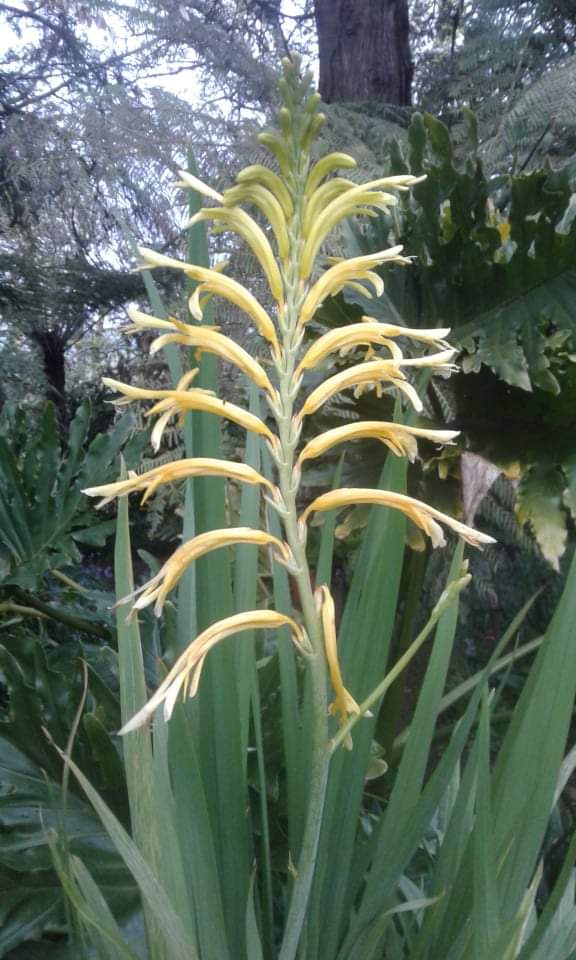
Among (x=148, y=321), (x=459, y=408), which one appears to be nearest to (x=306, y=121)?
(x=148, y=321)

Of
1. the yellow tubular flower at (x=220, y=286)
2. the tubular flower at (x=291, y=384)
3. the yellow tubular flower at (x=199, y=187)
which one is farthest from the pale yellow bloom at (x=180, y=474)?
the yellow tubular flower at (x=199, y=187)

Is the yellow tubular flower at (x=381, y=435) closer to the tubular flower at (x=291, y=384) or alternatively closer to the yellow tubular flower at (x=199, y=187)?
the tubular flower at (x=291, y=384)

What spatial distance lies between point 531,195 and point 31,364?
2211mm

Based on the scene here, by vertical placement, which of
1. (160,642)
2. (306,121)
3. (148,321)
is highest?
(306,121)

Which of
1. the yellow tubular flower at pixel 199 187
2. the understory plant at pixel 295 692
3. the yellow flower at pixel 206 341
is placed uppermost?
the yellow tubular flower at pixel 199 187

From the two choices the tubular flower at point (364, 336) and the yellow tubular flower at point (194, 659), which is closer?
the yellow tubular flower at point (194, 659)

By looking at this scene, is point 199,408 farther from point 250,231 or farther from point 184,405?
point 250,231

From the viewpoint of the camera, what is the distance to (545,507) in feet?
4.37

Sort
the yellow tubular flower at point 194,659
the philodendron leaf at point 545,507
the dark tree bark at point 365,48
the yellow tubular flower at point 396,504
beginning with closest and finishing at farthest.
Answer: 1. the yellow tubular flower at point 194,659
2. the yellow tubular flower at point 396,504
3. the philodendron leaf at point 545,507
4. the dark tree bark at point 365,48

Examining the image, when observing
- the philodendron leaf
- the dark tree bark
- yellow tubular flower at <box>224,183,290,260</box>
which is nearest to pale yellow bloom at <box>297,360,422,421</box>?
yellow tubular flower at <box>224,183,290,260</box>

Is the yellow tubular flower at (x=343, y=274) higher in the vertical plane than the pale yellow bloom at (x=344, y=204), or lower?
lower

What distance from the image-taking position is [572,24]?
2.76m

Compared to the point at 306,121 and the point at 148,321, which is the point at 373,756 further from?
the point at 306,121

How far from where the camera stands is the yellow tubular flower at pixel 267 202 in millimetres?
577
